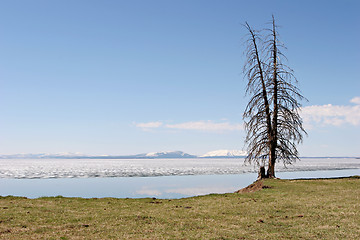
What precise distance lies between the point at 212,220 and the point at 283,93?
Answer: 24837mm

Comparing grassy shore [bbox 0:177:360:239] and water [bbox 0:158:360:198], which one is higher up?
grassy shore [bbox 0:177:360:239]

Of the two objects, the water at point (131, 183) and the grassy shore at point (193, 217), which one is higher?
the grassy shore at point (193, 217)

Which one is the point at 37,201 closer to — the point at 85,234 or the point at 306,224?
the point at 85,234

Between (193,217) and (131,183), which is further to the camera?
(131,183)

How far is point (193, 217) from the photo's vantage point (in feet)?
55.5

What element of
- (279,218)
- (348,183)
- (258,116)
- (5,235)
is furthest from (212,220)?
(258,116)

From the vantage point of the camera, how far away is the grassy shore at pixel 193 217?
13.2 metres

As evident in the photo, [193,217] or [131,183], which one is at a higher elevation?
[193,217]

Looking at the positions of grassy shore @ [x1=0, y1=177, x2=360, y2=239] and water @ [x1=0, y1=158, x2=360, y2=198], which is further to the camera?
water @ [x1=0, y1=158, x2=360, y2=198]

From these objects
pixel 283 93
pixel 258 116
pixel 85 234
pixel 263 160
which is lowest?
pixel 85 234

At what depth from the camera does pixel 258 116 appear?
37.8 m

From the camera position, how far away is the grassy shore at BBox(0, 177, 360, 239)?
1321cm

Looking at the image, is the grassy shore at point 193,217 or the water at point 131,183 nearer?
the grassy shore at point 193,217

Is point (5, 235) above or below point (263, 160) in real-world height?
below
